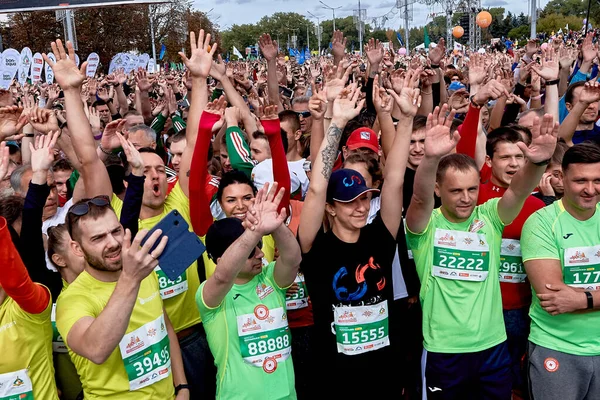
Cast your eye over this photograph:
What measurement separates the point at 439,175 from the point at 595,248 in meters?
0.94

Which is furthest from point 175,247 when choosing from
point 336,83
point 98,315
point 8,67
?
point 8,67

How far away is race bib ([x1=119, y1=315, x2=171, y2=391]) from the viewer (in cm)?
279

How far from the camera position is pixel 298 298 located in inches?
151

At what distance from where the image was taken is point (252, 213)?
2.73m

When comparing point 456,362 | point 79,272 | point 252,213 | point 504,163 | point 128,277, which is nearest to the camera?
point 128,277

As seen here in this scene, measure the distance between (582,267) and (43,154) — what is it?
3.06 meters

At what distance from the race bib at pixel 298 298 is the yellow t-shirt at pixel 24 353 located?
1.47 m

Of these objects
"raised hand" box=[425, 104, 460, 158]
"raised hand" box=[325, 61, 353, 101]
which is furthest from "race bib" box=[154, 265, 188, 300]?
"raised hand" box=[425, 104, 460, 158]

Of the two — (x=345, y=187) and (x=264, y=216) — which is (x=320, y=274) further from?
(x=264, y=216)

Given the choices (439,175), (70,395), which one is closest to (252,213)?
(439,175)

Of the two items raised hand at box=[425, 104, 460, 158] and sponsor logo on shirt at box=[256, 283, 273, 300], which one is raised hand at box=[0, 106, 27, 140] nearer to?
sponsor logo on shirt at box=[256, 283, 273, 300]

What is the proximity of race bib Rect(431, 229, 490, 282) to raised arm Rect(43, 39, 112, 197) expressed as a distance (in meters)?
2.13

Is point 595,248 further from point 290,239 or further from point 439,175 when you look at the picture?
point 290,239

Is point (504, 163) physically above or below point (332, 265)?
above
